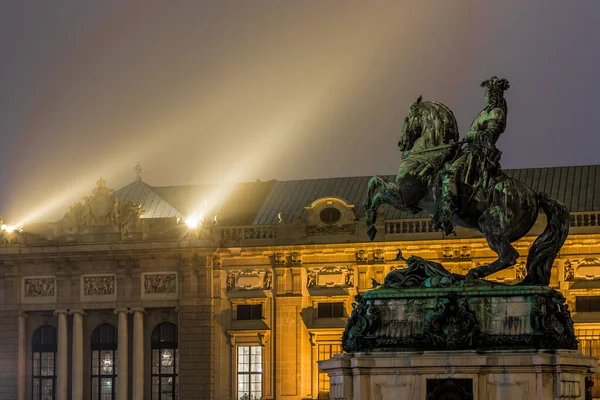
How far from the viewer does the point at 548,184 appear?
80.4 m

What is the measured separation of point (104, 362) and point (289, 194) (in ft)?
40.8

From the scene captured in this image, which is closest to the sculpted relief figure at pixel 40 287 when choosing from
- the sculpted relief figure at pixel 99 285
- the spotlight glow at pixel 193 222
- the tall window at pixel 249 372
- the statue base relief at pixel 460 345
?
the sculpted relief figure at pixel 99 285

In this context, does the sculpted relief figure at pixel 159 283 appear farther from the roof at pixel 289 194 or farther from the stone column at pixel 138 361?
the roof at pixel 289 194

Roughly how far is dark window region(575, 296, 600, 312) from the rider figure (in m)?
45.5

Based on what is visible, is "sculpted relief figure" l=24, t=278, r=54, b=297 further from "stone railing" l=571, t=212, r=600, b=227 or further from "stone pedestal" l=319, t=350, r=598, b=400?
"stone pedestal" l=319, t=350, r=598, b=400

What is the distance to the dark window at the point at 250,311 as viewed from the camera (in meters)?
79.8

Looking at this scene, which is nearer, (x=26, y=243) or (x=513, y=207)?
(x=513, y=207)

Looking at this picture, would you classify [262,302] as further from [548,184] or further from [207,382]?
[548,184]

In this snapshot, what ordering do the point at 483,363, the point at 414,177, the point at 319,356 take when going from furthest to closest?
the point at 319,356 < the point at 414,177 < the point at 483,363

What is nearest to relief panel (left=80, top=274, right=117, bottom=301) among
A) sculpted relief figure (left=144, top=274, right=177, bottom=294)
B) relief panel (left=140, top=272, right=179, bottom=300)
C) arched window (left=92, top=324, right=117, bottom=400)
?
arched window (left=92, top=324, right=117, bottom=400)

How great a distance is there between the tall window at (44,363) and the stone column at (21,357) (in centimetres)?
53

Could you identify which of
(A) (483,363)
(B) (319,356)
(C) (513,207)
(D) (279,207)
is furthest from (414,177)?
(D) (279,207)

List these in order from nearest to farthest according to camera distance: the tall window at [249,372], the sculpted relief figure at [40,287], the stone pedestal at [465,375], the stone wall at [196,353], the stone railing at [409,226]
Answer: the stone pedestal at [465,375] → the stone railing at [409,226] → the tall window at [249,372] → the stone wall at [196,353] → the sculpted relief figure at [40,287]

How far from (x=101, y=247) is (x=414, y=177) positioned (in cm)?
5427
